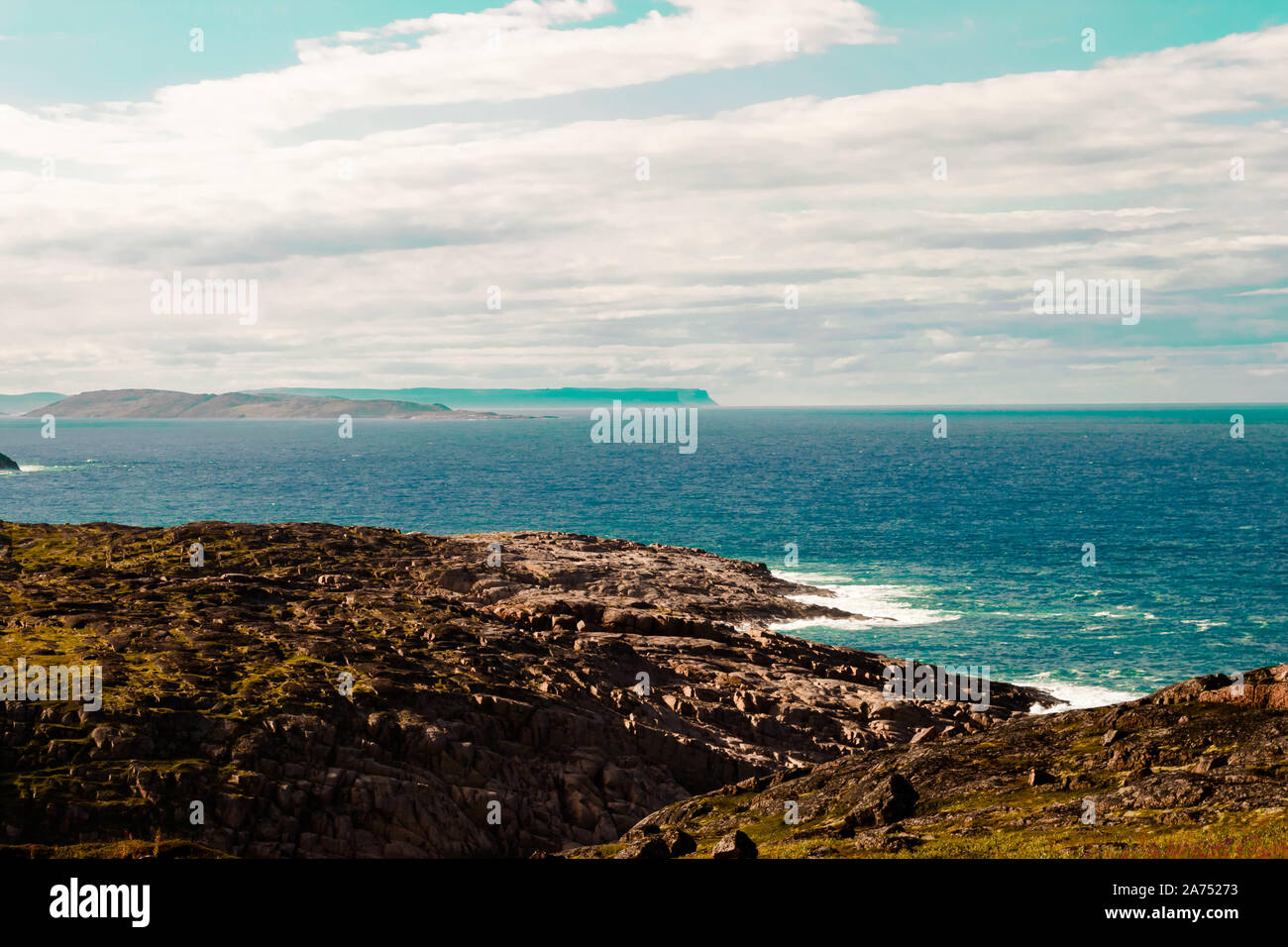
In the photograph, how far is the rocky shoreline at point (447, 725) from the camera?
123ft

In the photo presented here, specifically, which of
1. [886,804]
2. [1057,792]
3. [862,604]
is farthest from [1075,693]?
[886,804]

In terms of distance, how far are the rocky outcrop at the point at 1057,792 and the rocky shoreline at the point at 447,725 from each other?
188 millimetres

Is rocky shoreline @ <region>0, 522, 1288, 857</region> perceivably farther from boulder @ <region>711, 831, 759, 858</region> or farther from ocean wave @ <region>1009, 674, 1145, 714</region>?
ocean wave @ <region>1009, 674, 1145, 714</region>

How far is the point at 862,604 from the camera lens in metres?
98.8

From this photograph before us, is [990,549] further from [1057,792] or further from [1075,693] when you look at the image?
[1057,792]

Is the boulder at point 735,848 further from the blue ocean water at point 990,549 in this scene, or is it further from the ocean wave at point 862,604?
the ocean wave at point 862,604

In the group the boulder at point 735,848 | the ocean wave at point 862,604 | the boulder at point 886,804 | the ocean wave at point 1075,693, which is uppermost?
the boulder at point 735,848

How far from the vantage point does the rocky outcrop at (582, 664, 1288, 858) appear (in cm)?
2809

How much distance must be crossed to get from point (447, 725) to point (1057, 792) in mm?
26715

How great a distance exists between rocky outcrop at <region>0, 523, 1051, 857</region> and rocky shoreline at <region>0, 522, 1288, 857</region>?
5.5 inches

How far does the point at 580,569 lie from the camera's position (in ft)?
295

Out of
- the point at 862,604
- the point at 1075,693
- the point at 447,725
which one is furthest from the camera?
the point at 862,604

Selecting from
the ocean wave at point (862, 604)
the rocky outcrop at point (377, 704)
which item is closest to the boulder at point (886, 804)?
the rocky outcrop at point (377, 704)

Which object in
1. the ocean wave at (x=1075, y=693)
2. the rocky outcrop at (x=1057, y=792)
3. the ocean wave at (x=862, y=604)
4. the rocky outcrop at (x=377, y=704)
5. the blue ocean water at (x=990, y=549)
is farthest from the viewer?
the ocean wave at (x=862, y=604)
